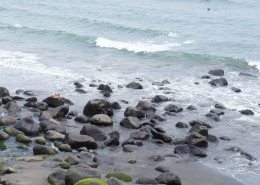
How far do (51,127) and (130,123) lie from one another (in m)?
3.05

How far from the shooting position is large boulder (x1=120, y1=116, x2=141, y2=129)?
53.6ft

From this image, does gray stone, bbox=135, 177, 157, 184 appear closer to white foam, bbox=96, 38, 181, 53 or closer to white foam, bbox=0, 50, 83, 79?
white foam, bbox=0, 50, 83, 79

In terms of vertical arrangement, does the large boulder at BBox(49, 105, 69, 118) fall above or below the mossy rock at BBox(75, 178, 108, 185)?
below

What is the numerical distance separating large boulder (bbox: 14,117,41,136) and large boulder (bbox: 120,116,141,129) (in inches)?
131

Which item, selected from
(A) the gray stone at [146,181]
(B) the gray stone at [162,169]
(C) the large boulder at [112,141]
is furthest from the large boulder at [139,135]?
(A) the gray stone at [146,181]

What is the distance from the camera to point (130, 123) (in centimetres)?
1636

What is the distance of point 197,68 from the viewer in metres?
27.7

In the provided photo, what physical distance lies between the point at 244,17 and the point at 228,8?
8.42 m

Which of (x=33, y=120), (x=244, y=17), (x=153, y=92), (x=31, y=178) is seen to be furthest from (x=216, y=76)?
(x=244, y=17)

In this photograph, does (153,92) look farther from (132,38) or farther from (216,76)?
(132,38)

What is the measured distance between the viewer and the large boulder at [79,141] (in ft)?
46.2

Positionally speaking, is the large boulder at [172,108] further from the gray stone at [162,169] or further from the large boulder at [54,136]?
the gray stone at [162,169]

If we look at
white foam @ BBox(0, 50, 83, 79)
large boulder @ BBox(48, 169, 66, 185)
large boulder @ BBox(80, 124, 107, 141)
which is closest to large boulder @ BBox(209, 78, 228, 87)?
white foam @ BBox(0, 50, 83, 79)

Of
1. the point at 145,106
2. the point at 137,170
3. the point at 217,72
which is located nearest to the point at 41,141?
the point at 137,170
